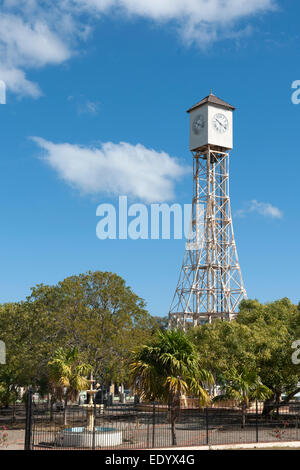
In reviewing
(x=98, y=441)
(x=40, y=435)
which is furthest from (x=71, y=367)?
(x=98, y=441)

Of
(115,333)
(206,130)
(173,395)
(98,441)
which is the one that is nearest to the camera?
(173,395)

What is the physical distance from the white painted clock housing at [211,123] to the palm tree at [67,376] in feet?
157

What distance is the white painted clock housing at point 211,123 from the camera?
74625 mm

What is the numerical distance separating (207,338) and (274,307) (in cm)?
803

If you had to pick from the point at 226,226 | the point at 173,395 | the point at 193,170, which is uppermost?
the point at 193,170

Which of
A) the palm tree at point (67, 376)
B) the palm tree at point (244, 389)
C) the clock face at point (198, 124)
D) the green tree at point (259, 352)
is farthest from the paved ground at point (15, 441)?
the clock face at point (198, 124)

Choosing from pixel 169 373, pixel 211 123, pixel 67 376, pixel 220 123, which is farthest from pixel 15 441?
pixel 220 123

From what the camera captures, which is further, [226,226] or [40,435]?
[226,226]

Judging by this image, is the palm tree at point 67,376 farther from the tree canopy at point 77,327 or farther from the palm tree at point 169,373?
the palm tree at point 169,373

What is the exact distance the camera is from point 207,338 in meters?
39.6

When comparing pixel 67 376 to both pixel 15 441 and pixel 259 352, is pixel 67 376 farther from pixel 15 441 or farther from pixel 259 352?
pixel 259 352

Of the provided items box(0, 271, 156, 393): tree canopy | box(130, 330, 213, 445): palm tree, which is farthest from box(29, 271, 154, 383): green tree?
box(130, 330, 213, 445): palm tree

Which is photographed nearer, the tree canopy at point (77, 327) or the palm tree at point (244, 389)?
the palm tree at point (244, 389)
